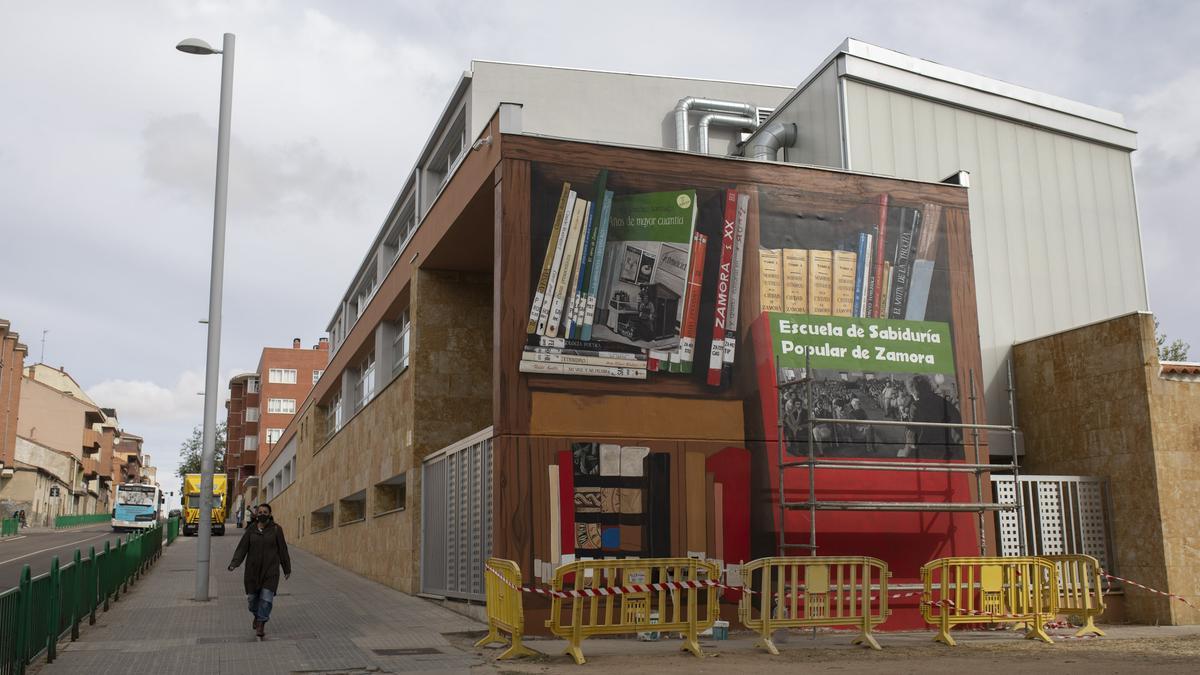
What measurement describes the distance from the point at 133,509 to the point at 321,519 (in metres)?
23.8

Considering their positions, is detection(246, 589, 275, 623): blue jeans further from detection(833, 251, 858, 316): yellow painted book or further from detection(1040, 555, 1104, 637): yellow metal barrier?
detection(1040, 555, 1104, 637): yellow metal barrier

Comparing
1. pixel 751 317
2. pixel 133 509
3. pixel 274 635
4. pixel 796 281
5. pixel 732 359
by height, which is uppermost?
pixel 796 281

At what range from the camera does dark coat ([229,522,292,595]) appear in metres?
12.7

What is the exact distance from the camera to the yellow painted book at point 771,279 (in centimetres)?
1529

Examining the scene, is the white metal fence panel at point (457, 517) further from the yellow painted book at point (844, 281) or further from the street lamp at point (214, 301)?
the yellow painted book at point (844, 281)

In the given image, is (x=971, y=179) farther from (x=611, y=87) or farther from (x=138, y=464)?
(x=138, y=464)

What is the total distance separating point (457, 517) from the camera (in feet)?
55.2

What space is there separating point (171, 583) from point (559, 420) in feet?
40.2

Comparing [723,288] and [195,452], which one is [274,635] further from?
[195,452]

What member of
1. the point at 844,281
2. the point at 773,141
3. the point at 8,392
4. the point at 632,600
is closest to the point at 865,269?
the point at 844,281

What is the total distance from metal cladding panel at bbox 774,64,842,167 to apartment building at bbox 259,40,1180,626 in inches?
1.9

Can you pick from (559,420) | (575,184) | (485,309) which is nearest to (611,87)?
(485,309)

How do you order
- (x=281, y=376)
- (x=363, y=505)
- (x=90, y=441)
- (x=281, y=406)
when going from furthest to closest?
1. (x=90, y=441)
2. (x=281, y=376)
3. (x=281, y=406)
4. (x=363, y=505)

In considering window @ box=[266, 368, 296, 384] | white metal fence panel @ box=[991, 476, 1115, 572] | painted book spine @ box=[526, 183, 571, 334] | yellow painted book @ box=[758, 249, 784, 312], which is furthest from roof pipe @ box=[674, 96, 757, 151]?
window @ box=[266, 368, 296, 384]
